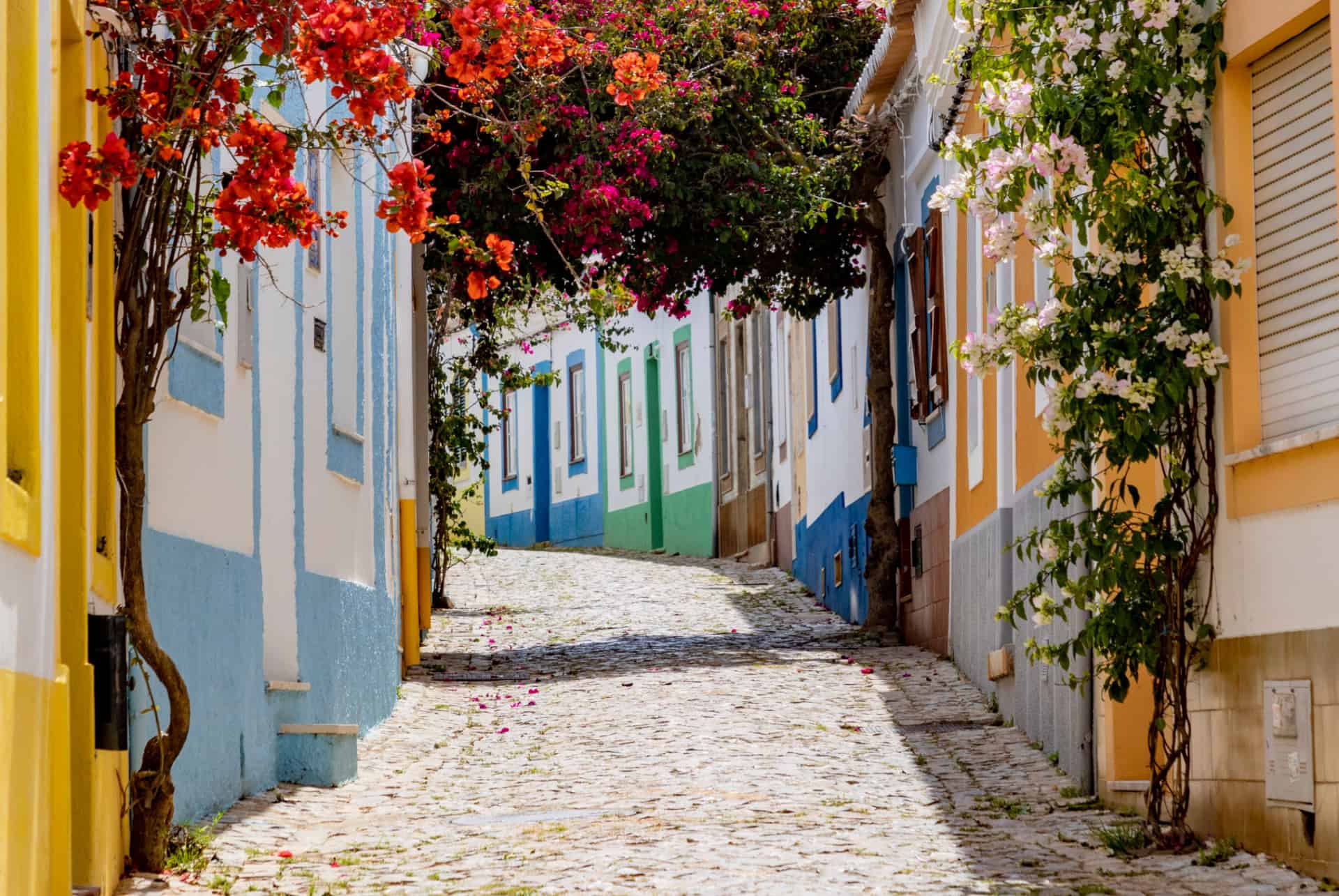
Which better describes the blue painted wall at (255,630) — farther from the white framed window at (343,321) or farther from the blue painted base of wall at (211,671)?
the white framed window at (343,321)

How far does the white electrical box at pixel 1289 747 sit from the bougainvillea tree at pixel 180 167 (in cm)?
337

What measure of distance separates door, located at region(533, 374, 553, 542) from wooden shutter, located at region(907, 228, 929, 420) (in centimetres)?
1832

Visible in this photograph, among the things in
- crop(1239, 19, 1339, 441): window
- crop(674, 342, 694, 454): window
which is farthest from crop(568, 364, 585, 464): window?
crop(1239, 19, 1339, 441): window

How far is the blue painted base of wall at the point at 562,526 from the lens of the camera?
3212 cm

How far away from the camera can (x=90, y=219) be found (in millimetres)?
7039

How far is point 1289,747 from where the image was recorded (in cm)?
696

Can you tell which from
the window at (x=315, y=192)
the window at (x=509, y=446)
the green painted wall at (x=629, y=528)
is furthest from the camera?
the window at (x=509, y=446)

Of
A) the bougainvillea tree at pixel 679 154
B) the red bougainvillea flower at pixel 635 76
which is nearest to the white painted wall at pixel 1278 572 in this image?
the red bougainvillea flower at pixel 635 76

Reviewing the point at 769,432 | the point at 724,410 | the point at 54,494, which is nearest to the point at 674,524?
the point at 724,410

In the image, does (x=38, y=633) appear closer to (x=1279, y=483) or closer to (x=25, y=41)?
(x=25, y=41)

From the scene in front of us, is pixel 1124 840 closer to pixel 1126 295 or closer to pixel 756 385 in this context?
pixel 1126 295

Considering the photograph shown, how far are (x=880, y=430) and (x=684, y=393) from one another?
12499mm

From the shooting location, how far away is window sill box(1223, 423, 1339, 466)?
22.2ft

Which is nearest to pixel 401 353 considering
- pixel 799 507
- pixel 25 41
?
pixel 799 507
